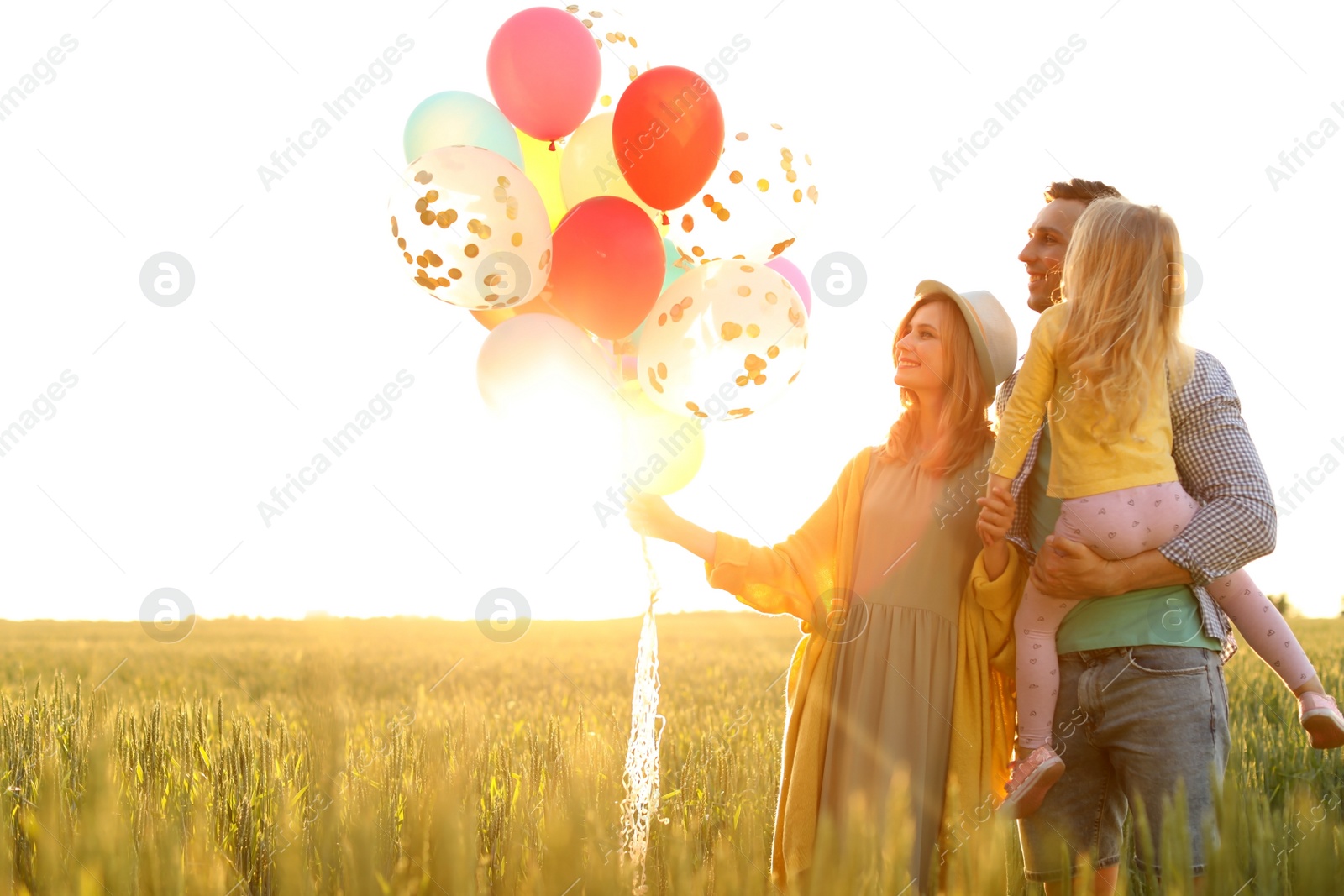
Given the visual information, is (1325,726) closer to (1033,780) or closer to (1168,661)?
(1168,661)

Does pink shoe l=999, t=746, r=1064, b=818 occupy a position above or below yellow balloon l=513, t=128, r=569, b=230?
below

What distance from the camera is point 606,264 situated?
2570 millimetres

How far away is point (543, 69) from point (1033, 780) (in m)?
2.31

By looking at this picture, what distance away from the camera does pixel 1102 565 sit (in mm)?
2084

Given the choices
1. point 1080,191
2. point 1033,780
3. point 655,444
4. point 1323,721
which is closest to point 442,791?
point 1033,780

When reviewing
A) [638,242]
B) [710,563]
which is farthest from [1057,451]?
[638,242]

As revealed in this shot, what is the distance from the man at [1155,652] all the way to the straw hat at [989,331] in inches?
15.0

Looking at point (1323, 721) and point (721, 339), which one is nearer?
point (1323, 721)

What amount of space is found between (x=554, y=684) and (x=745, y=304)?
5.51 meters

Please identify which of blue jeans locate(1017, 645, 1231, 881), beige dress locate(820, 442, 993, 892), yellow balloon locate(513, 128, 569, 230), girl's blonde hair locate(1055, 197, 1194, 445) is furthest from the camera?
yellow balloon locate(513, 128, 569, 230)

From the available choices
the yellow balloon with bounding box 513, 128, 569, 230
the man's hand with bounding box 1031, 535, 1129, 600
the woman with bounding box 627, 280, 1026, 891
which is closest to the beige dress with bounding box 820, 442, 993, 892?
the woman with bounding box 627, 280, 1026, 891

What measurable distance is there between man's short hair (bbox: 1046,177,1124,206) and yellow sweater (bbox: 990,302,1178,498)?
0.67 meters

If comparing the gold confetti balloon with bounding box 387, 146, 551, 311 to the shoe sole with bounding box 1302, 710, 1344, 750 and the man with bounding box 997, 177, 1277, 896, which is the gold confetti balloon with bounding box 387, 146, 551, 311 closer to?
the man with bounding box 997, 177, 1277, 896

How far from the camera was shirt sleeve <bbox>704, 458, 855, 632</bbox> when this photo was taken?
254 centimetres
